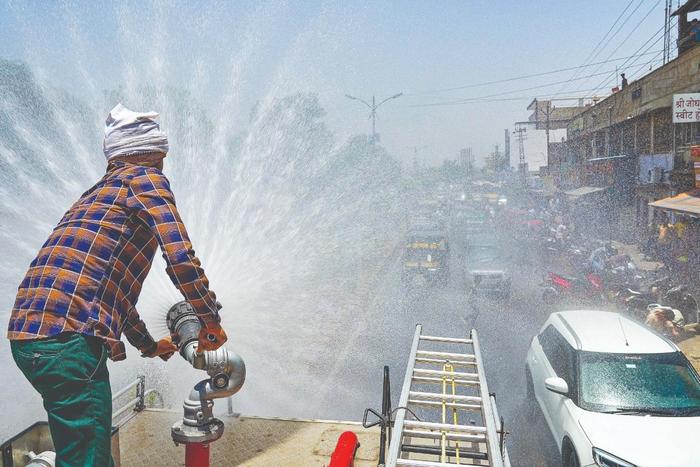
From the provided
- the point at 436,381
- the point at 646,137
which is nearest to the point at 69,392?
the point at 436,381

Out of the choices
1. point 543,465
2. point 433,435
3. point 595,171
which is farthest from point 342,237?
point 433,435

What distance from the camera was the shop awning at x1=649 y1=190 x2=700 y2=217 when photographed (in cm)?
1606

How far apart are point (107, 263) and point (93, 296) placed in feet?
0.44

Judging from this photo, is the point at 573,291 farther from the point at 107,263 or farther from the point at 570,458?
the point at 107,263

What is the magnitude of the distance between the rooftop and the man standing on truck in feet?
17.3

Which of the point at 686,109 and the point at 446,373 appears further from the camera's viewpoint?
the point at 686,109

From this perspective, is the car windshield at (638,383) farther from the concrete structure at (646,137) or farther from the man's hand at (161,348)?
the concrete structure at (646,137)

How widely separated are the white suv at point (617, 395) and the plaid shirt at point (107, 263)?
424 centimetres

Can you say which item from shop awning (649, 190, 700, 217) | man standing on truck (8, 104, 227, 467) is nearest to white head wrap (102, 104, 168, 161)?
man standing on truck (8, 104, 227, 467)

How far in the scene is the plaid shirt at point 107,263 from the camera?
2.16 m

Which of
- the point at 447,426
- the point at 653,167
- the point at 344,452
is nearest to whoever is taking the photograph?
the point at 447,426

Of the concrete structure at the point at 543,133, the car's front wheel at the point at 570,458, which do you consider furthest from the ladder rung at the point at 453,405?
the concrete structure at the point at 543,133

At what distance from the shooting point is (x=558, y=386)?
19.3 ft

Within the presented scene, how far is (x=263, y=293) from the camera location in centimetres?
1429
